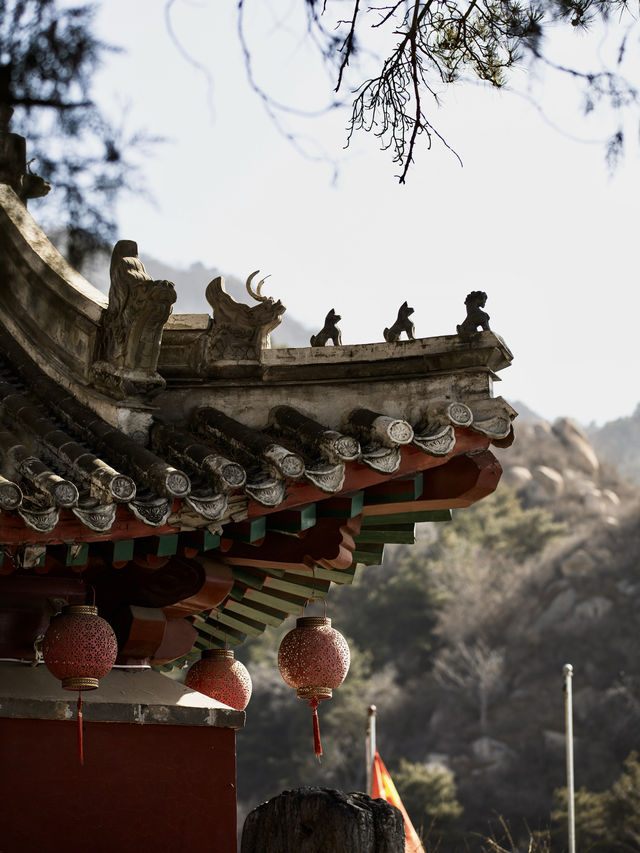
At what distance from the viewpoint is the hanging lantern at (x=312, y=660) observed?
465cm

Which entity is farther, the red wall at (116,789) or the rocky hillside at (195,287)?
the rocky hillside at (195,287)

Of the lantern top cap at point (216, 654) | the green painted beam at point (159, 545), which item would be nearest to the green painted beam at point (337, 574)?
the lantern top cap at point (216, 654)

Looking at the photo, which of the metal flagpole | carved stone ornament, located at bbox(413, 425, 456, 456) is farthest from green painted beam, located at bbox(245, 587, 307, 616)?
the metal flagpole

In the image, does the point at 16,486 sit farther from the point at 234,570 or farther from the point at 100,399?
the point at 234,570

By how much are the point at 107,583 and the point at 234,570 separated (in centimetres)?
51

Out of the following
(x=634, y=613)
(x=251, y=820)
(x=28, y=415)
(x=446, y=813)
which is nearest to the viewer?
(x=251, y=820)

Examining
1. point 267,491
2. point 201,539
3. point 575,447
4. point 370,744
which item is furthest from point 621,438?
point 267,491

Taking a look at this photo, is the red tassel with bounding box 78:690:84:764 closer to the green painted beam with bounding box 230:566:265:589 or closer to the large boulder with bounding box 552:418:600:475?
the green painted beam with bounding box 230:566:265:589

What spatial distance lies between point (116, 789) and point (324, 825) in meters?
1.14

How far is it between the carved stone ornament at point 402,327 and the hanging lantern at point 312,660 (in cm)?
117

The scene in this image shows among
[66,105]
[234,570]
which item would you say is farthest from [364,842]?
[66,105]

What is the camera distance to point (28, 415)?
400cm

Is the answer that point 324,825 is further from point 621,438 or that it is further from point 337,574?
point 621,438

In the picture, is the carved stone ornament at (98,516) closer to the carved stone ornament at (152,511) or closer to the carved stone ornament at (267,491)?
the carved stone ornament at (152,511)
